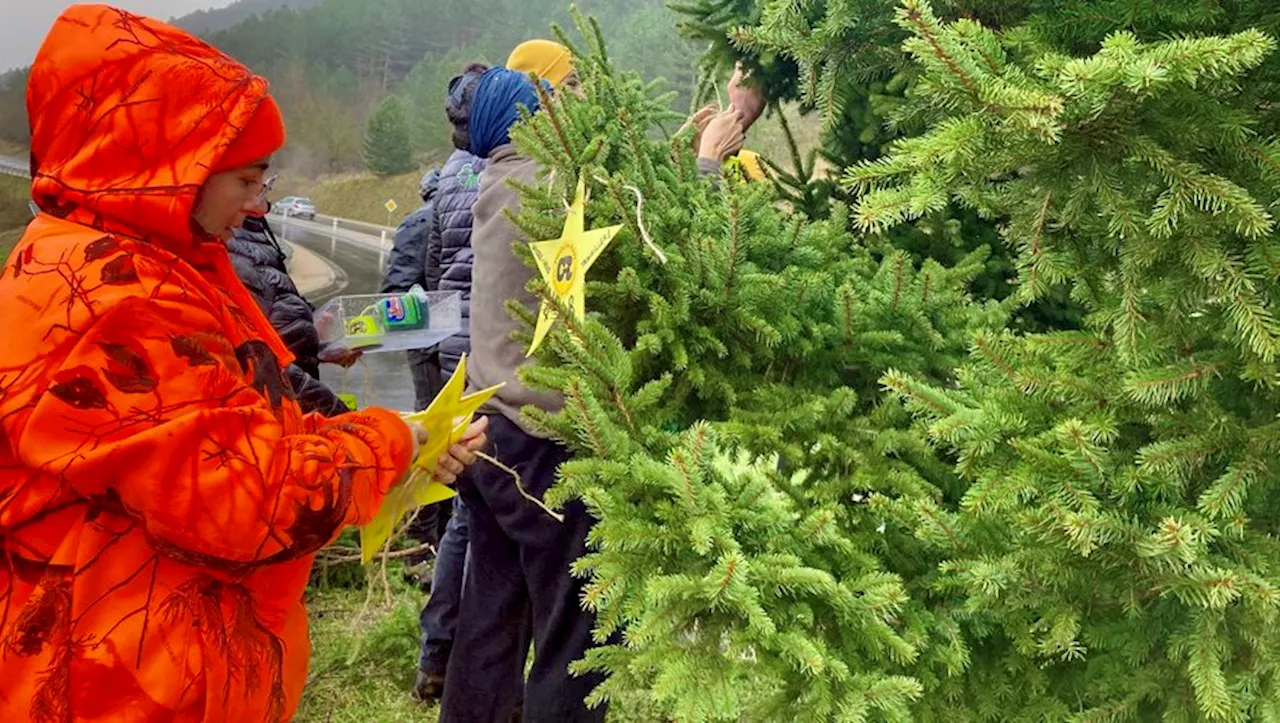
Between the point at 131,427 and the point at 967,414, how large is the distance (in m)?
0.95

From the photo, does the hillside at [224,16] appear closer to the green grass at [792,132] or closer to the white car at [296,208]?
the white car at [296,208]

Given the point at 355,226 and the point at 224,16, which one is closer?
the point at 224,16

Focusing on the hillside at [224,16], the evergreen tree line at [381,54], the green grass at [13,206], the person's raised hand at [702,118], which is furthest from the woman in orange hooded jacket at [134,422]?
the hillside at [224,16]

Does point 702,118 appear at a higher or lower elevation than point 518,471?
higher

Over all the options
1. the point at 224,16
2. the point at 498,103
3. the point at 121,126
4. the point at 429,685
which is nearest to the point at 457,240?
the point at 498,103

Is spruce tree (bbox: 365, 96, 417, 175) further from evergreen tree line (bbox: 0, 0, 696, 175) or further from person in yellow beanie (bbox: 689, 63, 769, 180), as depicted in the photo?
person in yellow beanie (bbox: 689, 63, 769, 180)

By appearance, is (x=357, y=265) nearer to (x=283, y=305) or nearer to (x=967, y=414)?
(x=283, y=305)

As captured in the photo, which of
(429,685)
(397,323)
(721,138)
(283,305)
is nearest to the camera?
(721,138)

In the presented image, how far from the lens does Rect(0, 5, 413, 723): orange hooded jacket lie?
3.33 feet

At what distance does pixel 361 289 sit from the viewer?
5.28m

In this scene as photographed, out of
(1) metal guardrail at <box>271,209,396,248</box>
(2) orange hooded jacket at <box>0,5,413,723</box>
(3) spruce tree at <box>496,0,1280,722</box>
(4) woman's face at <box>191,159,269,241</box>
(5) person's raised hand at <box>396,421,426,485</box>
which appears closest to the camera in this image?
(3) spruce tree at <box>496,0,1280,722</box>

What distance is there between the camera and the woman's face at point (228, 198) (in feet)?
3.93

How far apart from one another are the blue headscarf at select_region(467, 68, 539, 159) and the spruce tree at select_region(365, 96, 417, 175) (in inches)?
139

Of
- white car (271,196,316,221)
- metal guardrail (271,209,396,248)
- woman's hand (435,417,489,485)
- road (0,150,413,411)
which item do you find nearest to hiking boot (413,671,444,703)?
woman's hand (435,417,489,485)
